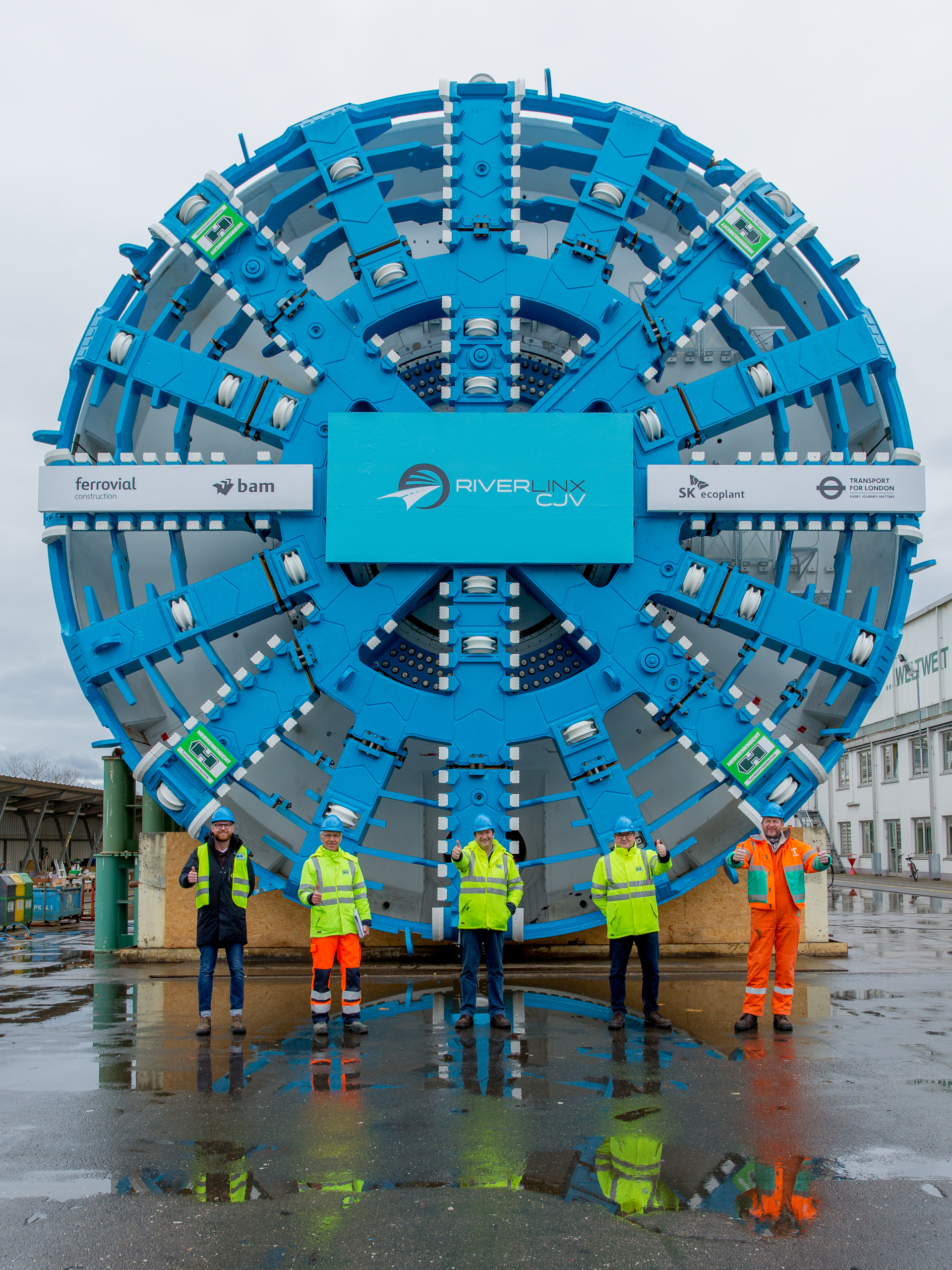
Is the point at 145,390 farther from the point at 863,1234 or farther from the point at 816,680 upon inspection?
the point at 863,1234

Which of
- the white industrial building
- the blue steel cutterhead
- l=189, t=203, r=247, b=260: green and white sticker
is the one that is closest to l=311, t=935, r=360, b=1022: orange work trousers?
the blue steel cutterhead

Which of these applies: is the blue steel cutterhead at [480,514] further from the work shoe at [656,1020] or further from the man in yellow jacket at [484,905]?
the work shoe at [656,1020]

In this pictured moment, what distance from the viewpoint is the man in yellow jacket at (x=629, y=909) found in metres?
7.85

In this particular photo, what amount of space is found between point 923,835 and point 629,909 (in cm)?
3814

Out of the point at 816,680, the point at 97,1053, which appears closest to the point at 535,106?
the point at 816,680

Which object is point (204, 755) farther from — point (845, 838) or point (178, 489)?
A: point (845, 838)

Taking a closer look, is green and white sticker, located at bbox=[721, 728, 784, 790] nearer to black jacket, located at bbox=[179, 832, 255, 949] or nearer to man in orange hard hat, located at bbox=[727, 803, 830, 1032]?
man in orange hard hat, located at bbox=[727, 803, 830, 1032]

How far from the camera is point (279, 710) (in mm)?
10766

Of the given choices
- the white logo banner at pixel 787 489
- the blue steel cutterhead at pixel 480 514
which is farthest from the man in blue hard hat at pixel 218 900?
the white logo banner at pixel 787 489

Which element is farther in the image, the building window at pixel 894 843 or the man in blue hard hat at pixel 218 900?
the building window at pixel 894 843

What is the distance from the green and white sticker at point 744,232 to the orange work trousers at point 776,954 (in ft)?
22.6

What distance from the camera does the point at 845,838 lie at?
51.2m

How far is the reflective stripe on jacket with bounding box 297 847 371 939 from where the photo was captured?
7.68 m

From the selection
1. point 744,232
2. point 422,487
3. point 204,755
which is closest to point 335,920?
point 204,755
